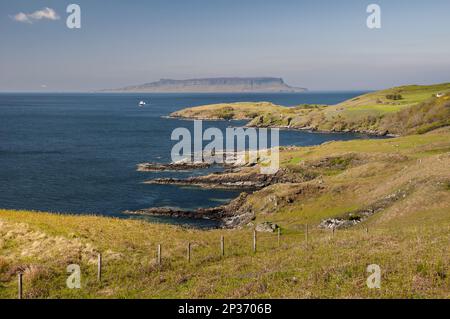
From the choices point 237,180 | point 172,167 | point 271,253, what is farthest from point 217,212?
point 172,167

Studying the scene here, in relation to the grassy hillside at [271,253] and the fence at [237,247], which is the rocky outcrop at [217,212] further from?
the fence at [237,247]

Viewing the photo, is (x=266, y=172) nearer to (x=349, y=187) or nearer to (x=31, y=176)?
(x=349, y=187)

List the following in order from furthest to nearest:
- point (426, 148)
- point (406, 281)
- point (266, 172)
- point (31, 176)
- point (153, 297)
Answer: point (31, 176)
point (266, 172)
point (426, 148)
point (153, 297)
point (406, 281)

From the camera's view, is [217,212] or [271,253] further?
[217,212]

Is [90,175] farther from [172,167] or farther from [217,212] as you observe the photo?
[217,212]

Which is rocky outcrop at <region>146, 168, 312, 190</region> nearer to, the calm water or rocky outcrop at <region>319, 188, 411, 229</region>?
the calm water

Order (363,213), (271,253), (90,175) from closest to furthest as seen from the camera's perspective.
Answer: (271,253)
(363,213)
(90,175)

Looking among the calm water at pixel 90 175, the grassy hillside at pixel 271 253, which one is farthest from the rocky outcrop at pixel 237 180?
the grassy hillside at pixel 271 253

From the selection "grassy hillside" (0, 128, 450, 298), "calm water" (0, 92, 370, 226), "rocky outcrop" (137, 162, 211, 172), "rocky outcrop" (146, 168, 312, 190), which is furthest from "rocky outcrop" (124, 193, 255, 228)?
"rocky outcrop" (137, 162, 211, 172)
